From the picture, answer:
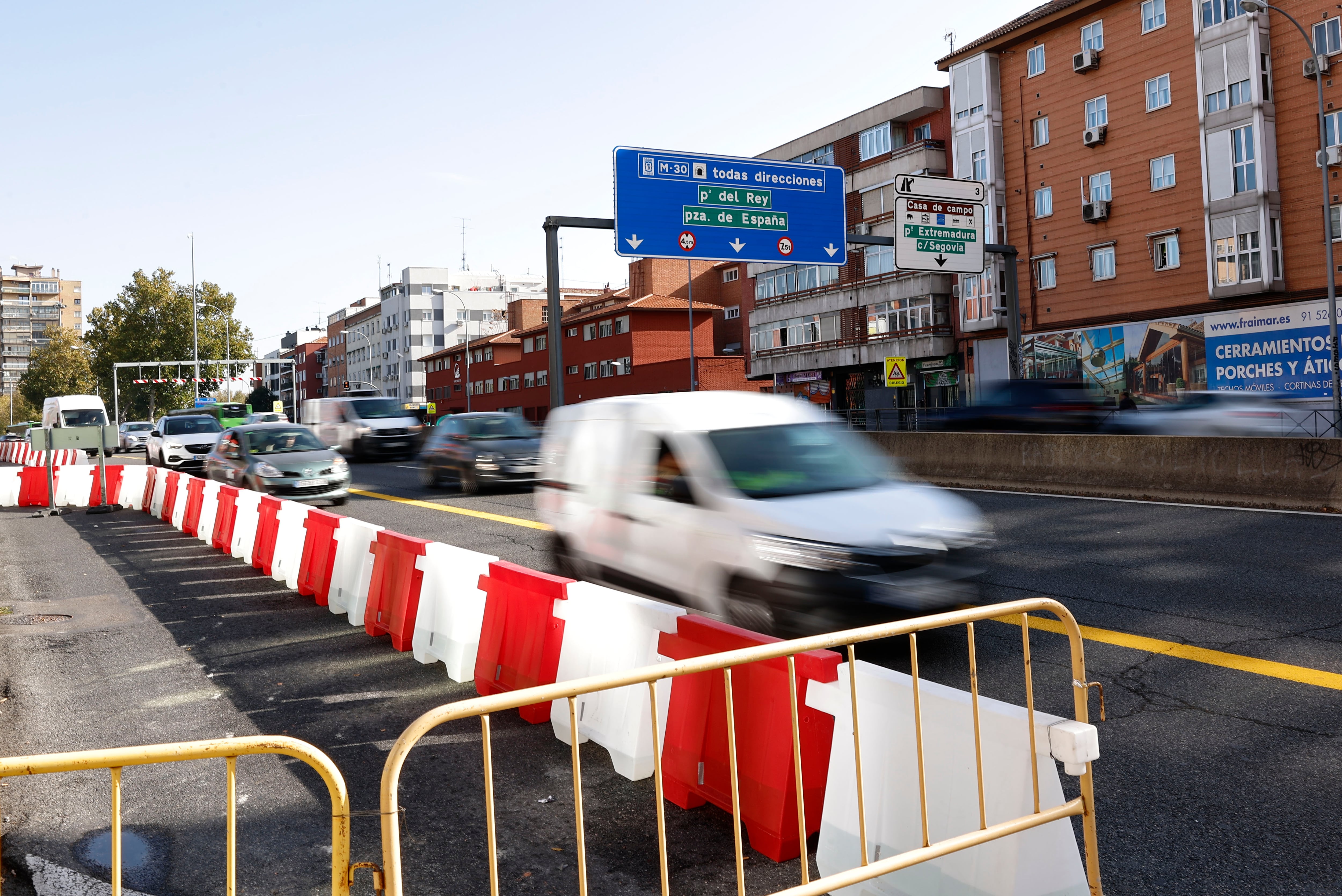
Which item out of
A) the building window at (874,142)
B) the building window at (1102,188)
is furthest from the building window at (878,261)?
the building window at (1102,188)

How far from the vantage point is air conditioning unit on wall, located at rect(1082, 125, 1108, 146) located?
124 ft

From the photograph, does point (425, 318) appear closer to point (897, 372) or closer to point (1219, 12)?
point (897, 372)

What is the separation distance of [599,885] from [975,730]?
135cm

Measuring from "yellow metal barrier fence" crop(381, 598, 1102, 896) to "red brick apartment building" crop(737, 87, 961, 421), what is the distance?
41.1m

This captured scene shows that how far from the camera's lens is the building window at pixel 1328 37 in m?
30.3

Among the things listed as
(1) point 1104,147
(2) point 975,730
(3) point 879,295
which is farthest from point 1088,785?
(3) point 879,295

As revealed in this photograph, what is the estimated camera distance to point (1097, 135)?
37.8 meters

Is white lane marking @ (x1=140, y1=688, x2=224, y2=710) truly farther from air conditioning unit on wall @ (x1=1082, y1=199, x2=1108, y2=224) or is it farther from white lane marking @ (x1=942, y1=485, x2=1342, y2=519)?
air conditioning unit on wall @ (x1=1082, y1=199, x2=1108, y2=224)

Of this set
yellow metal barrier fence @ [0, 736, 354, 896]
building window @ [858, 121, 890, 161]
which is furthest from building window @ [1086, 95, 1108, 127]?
yellow metal barrier fence @ [0, 736, 354, 896]

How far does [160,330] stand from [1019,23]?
79.3 metres

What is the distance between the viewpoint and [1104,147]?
37906 millimetres

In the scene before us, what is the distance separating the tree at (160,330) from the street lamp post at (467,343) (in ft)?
63.7

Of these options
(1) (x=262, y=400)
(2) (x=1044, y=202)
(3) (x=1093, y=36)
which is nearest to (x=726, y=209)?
(2) (x=1044, y=202)

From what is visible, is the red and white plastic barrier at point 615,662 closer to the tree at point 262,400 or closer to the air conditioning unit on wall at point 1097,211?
the air conditioning unit on wall at point 1097,211
